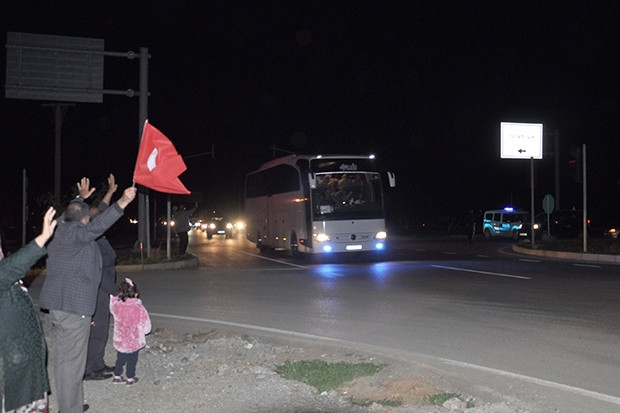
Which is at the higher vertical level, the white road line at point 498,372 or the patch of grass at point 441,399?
the patch of grass at point 441,399

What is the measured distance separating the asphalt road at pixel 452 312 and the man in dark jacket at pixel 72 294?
3995 mm

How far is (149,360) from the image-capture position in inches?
328

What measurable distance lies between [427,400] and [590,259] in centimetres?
2164

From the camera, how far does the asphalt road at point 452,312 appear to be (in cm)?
786

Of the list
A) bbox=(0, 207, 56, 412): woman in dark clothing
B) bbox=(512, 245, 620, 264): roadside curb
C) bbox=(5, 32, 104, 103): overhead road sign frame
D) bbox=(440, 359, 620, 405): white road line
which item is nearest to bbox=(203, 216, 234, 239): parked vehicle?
bbox=(512, 245, 620, 264): roadside curb

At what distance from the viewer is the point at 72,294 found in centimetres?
557

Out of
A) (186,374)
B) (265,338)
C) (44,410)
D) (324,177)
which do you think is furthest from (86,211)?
(324,177)

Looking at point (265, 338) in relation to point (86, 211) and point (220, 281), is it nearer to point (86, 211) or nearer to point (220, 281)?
point (86, 211)

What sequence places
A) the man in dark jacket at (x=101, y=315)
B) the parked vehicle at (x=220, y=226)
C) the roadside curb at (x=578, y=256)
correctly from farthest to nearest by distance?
the parked vehicle at (x=220, y=226)
the roadside curb at (x=578, y=256)
the man in dark jacket at (x=101, y=315)

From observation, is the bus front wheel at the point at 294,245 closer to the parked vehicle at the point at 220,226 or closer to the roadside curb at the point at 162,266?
the roadside curb at the point at 162,266

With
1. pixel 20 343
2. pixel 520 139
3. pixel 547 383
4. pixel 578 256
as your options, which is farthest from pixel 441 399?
pixel 520 139

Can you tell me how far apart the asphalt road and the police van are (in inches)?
933

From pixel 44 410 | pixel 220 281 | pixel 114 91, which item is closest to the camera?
pixel 44 410

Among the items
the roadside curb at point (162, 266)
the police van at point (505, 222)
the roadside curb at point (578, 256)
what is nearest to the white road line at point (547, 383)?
the roadside curb at point (162, 266)
